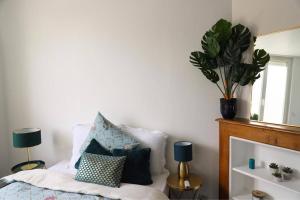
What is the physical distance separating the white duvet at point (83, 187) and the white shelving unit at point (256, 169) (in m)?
0.79

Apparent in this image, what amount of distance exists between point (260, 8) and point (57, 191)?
239 cm

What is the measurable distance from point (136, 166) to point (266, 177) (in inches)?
46.0

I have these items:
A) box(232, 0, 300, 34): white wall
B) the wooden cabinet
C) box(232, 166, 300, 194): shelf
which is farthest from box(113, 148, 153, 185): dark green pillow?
box(232, 0, 300, 34): white wall

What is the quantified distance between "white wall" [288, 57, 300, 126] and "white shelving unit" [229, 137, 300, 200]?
290 millimetres

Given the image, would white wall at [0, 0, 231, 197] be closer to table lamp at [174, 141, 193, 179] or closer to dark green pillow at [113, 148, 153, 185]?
table lamp at [174, 141, 193, 179]

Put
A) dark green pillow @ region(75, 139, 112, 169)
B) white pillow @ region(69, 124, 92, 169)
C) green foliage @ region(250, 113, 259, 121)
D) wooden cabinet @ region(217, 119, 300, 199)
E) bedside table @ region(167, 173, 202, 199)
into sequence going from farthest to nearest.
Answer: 1. white pillow @ region(69, 124, 92, 169)
2. dark green pillow @ region(75, 139, 112, 169)
3. bedside table @ region(167, 173, 202, 199)
4. green foliage @ region(250, 113, 259, 121)
5. wooden cabinet @ region(217, 119, 300, 199)

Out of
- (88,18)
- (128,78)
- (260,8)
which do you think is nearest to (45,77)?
(88,18)

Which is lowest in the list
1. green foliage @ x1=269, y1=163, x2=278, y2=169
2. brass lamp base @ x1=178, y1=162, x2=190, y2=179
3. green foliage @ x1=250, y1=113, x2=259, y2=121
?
brass lamp base @ x1=178, y1=162, x2=190, y2=179

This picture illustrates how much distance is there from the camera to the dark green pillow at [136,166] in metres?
2.22

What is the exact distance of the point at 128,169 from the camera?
224 centimetres

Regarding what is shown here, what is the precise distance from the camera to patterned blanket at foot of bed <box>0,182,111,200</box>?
1.88 metres

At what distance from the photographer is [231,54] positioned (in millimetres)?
2172

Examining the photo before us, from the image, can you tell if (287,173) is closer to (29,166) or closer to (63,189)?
(63,189)

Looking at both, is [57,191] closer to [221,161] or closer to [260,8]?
[221,161]
